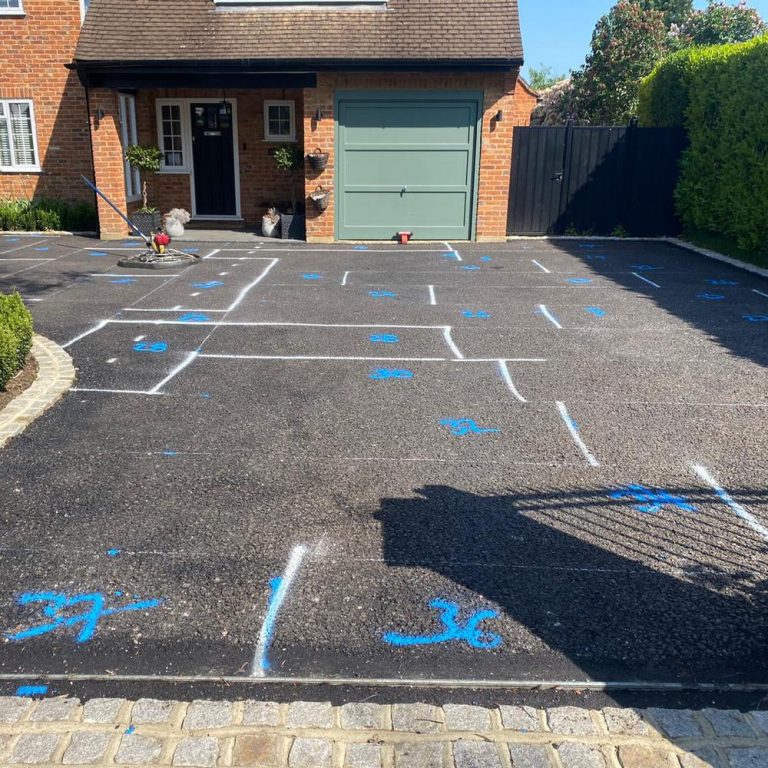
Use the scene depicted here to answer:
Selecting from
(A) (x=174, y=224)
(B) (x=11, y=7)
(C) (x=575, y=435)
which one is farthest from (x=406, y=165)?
(C) (x=575, y=435)

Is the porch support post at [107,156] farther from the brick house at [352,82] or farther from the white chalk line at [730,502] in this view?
the white chalk line at [730,502]

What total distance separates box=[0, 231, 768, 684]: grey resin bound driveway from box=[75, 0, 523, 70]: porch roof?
23.9 ft

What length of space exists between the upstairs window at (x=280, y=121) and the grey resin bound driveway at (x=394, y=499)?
9.21 m

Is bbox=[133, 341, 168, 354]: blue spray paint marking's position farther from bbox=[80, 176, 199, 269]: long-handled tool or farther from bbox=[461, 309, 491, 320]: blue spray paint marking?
bbox=[80, 176, 199, 269]: long-handled tool

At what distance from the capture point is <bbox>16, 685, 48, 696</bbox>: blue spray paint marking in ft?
9.94

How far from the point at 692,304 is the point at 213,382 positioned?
6.80m

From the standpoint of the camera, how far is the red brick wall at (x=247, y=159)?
1697 centimetres

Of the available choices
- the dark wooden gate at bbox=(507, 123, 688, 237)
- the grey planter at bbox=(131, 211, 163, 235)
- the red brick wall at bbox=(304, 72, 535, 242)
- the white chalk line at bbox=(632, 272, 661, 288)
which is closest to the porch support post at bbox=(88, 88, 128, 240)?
the grey planter at bbox=(131, 211, 163, 235)

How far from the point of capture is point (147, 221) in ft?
52.3

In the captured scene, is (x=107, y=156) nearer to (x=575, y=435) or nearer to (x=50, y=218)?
(x=50, y=218)

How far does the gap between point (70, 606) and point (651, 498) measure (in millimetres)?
3453

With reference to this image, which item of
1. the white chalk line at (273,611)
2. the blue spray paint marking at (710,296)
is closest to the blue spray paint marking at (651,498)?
the white chalk line at (273,611)

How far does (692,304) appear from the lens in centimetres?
1010

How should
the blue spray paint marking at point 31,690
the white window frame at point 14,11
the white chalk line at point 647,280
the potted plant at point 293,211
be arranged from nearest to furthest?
the blue spray paint marking at point 31,690, the white chalk line at point 647,280, the potted plant at point 293,211, the white window frame at point 14,11
